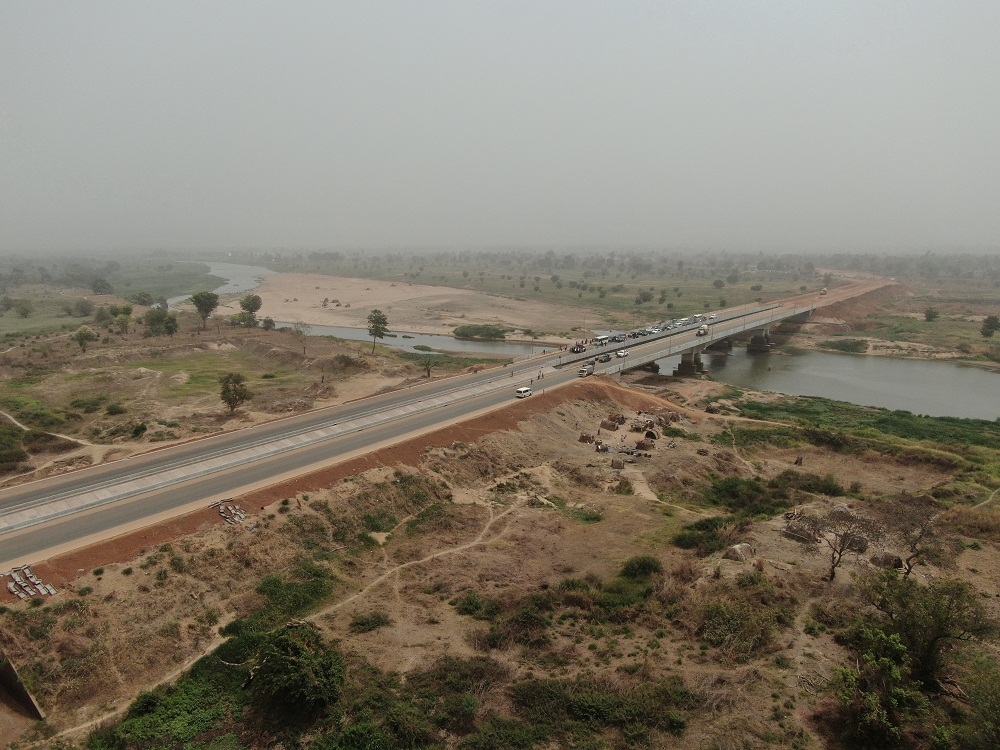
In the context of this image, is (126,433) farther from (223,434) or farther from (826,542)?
(826,542)

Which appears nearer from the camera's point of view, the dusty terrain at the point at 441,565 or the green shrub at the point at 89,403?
the dusty terrain at the point at 441,565

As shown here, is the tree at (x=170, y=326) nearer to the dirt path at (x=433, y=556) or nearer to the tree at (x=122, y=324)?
the tree at (x=122, y=324)

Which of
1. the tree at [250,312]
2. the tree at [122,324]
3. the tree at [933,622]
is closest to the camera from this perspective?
the tree at [933,622]

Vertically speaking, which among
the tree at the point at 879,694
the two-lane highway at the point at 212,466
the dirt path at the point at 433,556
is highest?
the tree at the point at 879,694

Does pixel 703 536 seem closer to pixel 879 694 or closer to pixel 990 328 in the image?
pixel 879 694

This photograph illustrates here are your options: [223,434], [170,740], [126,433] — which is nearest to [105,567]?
[170,740]

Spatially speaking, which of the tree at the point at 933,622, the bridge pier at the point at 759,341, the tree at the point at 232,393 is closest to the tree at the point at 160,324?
the tree at the point at 232,393

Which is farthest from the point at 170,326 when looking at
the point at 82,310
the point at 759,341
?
the point at 759,341
